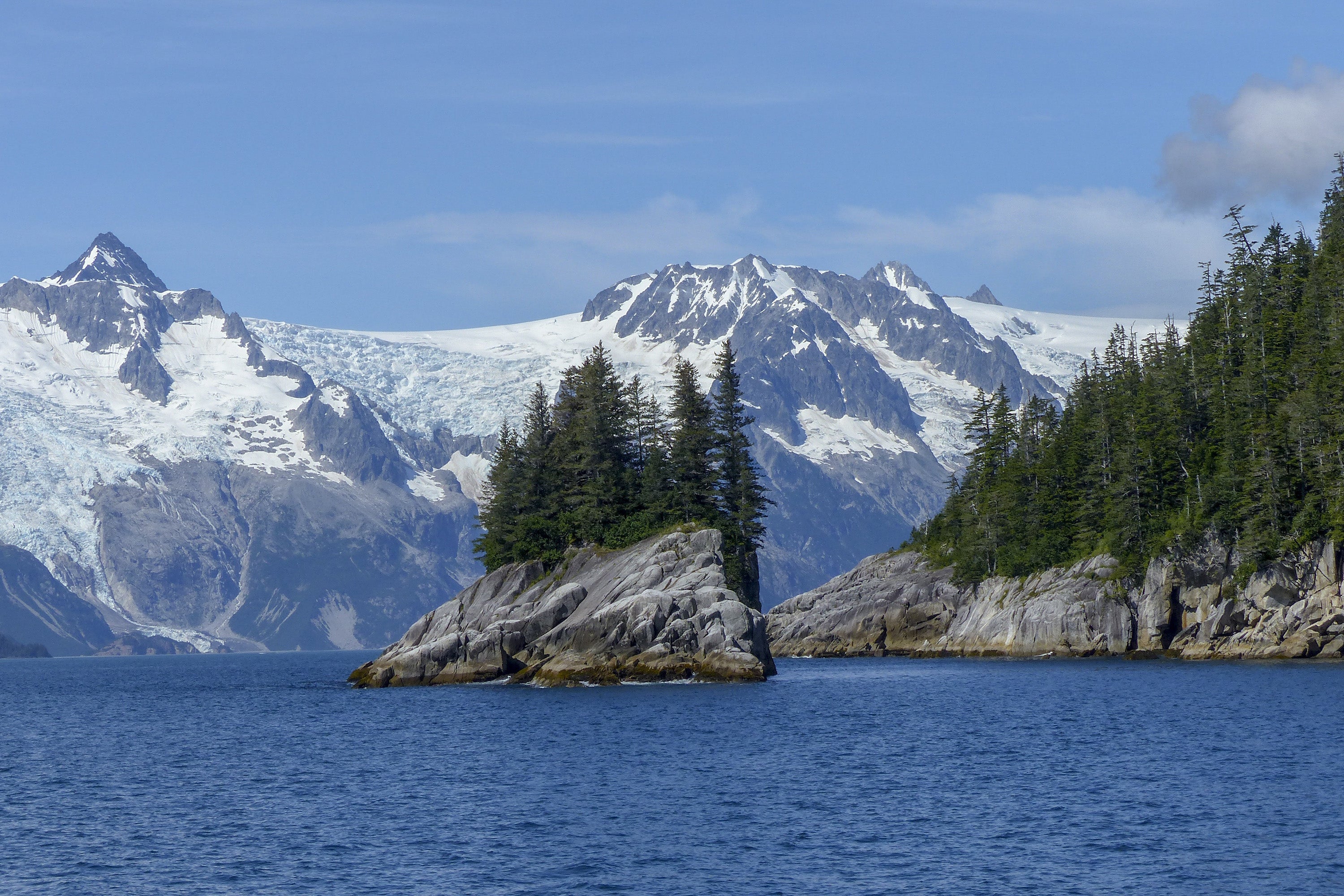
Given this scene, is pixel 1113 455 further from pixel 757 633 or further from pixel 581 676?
pixel 581 676

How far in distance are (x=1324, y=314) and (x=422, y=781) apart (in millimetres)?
100939

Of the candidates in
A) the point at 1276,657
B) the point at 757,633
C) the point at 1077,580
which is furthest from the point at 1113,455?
the point at 757,633

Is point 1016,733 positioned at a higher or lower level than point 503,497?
lower

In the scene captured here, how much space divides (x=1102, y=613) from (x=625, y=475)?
5009 centimetres

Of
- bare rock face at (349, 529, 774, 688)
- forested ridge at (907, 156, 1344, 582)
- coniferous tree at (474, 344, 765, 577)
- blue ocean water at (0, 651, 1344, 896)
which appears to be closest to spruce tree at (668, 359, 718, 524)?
coniferous tree at (474, 344, 765, 577)

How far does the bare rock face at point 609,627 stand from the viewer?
105188mm

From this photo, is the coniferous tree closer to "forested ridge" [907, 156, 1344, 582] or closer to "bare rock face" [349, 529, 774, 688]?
"bare rock face" [349, 529, 774, 688]

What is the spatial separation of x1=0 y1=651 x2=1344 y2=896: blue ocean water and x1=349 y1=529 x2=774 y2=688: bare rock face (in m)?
4.73

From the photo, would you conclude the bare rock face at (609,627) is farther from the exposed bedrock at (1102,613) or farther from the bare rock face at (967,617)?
the bare rock face at (967,617)

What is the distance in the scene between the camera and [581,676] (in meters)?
106

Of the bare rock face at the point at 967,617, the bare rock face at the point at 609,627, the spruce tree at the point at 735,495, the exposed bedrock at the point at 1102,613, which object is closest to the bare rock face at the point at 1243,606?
the exposed bedrock at the point at 1102,613

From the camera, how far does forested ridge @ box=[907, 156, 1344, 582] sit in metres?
119

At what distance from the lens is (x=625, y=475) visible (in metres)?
126

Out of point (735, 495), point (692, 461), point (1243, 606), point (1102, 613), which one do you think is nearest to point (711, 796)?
point (692, 461)
